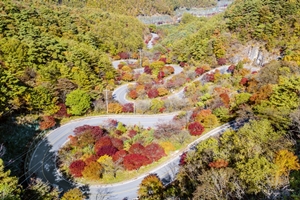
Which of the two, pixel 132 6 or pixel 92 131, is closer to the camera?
pixel 92 131

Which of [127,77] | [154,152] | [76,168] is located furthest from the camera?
[127,77]

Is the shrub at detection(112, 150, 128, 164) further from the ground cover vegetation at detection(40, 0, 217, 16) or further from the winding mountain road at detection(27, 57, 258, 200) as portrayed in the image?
the ground cover vegetation at detection(40, 0, 217, 16)

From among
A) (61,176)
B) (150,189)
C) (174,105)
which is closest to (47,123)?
(61,176)

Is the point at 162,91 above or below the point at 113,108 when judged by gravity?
below

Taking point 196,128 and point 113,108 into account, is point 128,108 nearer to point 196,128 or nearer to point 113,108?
point 113,108

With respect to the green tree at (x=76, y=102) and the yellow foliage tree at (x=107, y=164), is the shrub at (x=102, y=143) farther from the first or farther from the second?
the green tree at (x=76, y=102)

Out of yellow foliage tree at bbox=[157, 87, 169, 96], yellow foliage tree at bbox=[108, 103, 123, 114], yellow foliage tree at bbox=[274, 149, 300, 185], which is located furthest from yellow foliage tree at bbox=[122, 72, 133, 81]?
yellow foliage tree at bbox=[274, 149, 300, 185]

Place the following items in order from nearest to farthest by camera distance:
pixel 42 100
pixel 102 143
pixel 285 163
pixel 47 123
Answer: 1. pixel 285 163
2. pixel 102 143
3. pixel 47 123
4. pixel 42 100

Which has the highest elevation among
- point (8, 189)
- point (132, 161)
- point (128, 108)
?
point (8, 189)

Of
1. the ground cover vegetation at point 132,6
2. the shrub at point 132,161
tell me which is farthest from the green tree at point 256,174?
the ground cover vegetation at point 132,6
